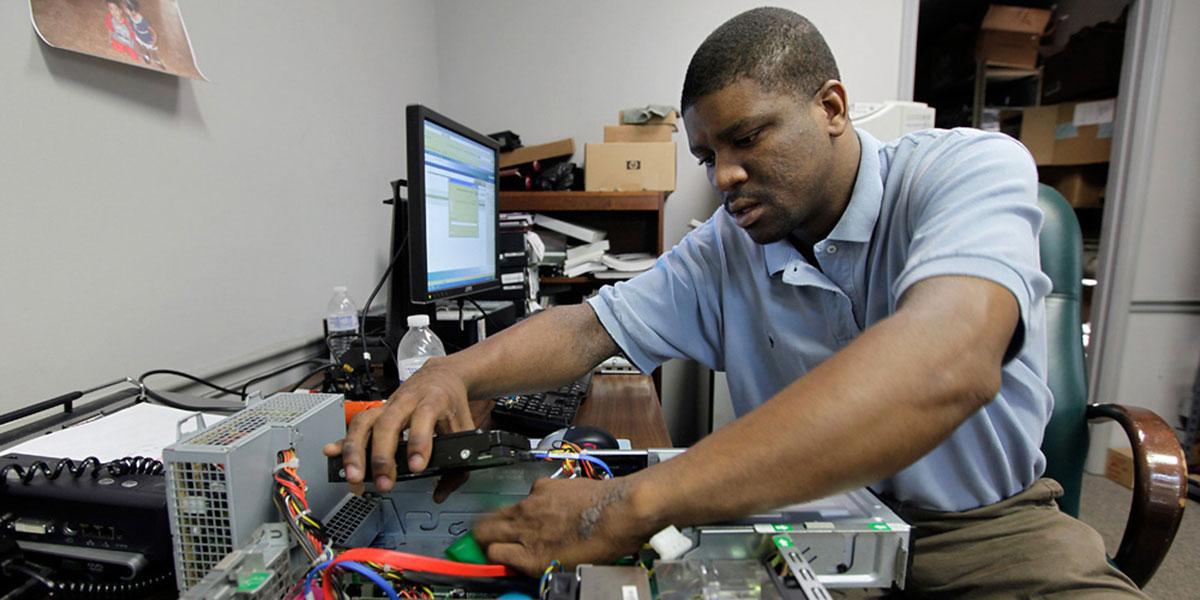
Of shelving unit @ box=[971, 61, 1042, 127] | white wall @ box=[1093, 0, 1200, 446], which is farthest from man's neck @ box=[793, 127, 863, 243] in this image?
shelving unit @ box=[971, 61, 1042, 127]

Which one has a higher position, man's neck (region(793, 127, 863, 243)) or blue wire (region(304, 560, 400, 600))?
man's neck (region(793, 127, 863, 243))

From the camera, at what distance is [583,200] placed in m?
1.95

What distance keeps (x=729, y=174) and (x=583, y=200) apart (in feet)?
3.96

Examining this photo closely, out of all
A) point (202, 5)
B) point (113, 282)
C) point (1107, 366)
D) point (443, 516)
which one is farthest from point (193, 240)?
point (1107, 366)

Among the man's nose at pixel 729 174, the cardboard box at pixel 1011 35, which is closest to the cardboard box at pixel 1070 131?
the cardboard box at pixel 1011 35

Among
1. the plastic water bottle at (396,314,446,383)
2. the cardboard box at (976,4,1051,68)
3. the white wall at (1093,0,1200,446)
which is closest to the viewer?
the plastic water bottle at (396,314,446,383)

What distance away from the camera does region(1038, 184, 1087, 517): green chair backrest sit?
1041mm

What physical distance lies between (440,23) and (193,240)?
5.53 ft

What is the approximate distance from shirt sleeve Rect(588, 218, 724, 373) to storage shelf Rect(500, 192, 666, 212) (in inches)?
34.2

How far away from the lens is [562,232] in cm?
206

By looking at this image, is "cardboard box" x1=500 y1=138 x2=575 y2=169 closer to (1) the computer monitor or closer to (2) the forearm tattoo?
(1) the computer monitor

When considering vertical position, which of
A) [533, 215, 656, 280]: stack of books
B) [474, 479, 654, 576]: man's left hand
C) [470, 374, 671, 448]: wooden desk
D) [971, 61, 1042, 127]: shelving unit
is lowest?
[470, 374, 671, 448]: wooden desk

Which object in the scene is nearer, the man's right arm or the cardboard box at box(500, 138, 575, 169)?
the man's right arm

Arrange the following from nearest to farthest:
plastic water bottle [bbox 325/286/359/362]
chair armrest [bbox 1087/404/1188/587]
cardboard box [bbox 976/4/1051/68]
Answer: chair armrest [bbox 1087/404/1188/587], plastic water bottle [bbox 325/286/359/362], cardboard box [bbox 976/4/1051/68]
